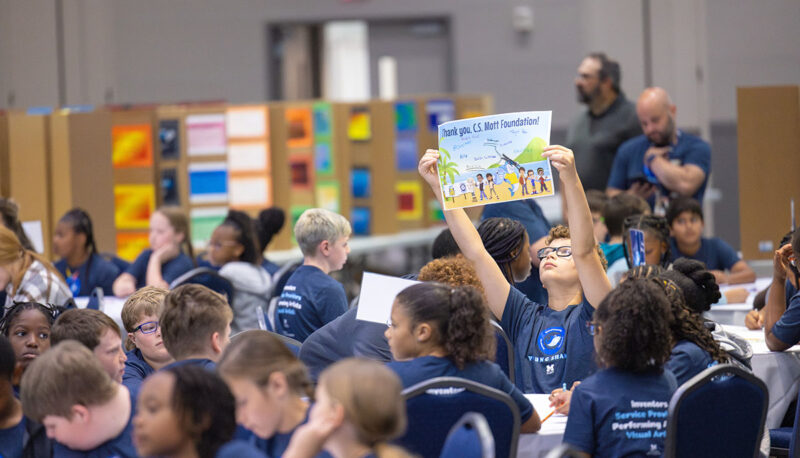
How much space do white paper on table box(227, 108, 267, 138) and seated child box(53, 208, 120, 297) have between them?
214cm

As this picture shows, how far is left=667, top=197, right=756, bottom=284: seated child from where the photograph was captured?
5664 millimetres

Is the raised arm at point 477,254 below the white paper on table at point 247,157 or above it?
below

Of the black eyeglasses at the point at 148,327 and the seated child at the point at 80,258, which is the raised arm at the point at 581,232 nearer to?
the black eyeglasses at the point at 148,327

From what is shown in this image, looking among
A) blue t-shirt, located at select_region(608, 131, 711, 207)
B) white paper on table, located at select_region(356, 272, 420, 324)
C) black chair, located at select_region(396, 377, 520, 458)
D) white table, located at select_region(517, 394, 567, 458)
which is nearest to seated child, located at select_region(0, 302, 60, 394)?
white paper on table, located at select_region(356, 272, 420, 324)

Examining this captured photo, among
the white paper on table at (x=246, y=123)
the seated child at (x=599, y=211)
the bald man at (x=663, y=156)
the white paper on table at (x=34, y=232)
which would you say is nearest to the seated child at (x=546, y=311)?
the seated child at (x=599, y=211)

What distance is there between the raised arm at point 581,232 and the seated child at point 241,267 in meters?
2.88

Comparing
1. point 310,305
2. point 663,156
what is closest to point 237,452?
point 310,305

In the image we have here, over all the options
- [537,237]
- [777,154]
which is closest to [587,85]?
[777,154]

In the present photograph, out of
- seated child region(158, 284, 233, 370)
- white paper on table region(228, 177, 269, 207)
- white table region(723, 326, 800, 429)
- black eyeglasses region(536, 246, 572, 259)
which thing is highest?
white paper on table region(228, 177, 269, 207)

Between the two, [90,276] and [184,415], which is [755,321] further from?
[90,276]

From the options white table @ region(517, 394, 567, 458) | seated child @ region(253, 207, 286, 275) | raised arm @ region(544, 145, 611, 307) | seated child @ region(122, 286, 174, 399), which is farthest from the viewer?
seated child @ region(253, 207, 286, 275)

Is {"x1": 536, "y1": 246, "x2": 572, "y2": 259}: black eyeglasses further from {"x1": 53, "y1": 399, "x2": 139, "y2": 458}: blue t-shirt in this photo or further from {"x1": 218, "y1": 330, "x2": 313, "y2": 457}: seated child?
{"x1": 53, "y1": 399, "x2": 139, "y2": 458}: blue t-shirt

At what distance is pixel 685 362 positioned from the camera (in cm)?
310

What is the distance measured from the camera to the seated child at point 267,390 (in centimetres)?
244
